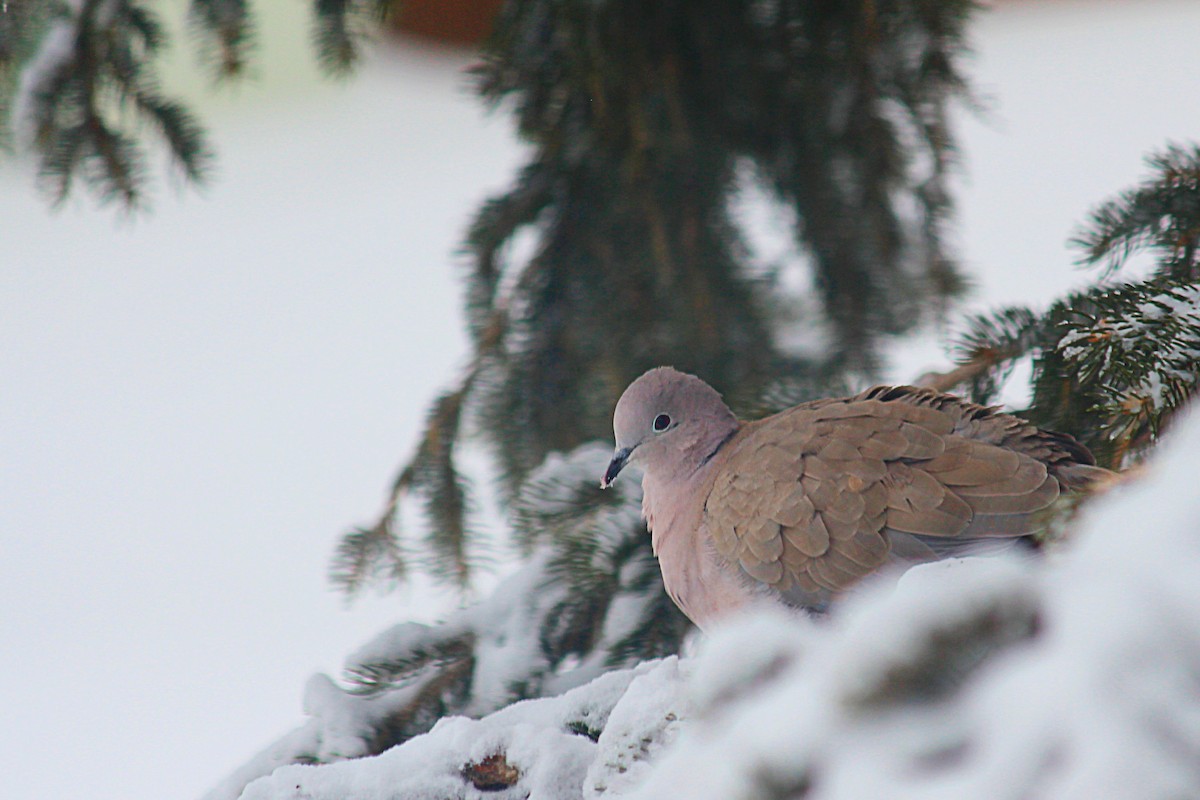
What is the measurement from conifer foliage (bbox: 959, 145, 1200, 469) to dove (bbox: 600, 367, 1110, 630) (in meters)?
0.06

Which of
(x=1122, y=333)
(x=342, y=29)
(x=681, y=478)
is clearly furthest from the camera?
(x=342, y=29)

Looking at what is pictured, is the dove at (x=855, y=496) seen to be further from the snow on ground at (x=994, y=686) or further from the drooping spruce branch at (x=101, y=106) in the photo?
the drooping spruce branch at (x=101, y=106)

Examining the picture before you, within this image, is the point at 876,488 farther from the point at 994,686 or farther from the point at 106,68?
the point at 106,68

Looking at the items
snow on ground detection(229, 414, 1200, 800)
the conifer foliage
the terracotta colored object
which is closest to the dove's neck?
the conifer foliage

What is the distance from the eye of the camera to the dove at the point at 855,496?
0.58 metres

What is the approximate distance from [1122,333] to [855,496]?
0.58ft

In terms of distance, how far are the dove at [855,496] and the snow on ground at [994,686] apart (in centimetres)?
31

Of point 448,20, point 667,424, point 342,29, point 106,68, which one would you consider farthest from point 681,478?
point 448,20

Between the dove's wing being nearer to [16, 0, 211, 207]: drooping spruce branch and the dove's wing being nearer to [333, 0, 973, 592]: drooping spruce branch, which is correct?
[333, 0, 973, 592]: drooping spruce branch

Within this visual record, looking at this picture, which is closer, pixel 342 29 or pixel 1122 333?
pixel 1122 333

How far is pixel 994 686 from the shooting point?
0.22m

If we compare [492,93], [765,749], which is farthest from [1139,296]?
[492,93]

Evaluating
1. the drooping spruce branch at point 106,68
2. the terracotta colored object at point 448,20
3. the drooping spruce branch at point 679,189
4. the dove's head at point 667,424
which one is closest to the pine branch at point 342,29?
the drooping spruce branch at point 106,68

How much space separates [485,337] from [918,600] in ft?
2.91
